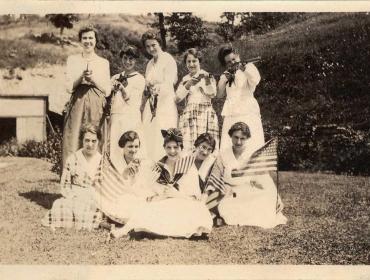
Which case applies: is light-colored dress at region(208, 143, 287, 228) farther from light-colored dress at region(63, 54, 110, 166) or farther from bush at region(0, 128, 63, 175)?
bush at region(0, 128, 63, 175)

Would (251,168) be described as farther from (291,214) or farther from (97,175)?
(97,175)

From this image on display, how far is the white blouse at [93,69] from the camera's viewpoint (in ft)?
13.0

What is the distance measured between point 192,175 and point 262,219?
23.1 inches

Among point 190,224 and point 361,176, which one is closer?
point 190,224

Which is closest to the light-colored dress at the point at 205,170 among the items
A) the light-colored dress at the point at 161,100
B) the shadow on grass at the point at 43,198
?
the light-colored dress at the point at 161,100

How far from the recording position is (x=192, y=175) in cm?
391

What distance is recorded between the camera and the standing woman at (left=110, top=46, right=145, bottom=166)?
3949 mm

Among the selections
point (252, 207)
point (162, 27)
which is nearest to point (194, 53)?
point (162, 27)

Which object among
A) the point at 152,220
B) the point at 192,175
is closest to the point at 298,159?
the point at 192,175

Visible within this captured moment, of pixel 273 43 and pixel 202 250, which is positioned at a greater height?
pixel 273 43

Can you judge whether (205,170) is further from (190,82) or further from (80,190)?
(80,190)

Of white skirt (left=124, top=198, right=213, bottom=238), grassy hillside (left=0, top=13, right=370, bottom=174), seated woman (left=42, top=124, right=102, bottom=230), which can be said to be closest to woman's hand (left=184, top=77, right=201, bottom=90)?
grassy hillside (left=0, top=13, right=370, bottom=174)

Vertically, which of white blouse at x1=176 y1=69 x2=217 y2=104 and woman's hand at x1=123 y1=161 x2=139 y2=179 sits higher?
white blouse at x1=176 y1=69 x2=217 y2=104

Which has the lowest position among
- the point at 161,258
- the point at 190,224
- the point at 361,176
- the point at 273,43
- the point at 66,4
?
the point at 161,258
